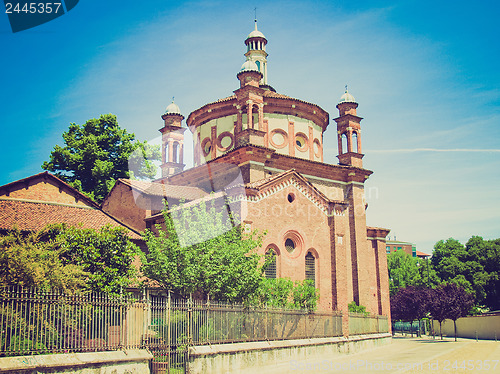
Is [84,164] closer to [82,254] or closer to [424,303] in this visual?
[82,254]

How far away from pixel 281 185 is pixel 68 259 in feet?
36.6

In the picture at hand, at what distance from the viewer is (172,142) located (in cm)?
3503

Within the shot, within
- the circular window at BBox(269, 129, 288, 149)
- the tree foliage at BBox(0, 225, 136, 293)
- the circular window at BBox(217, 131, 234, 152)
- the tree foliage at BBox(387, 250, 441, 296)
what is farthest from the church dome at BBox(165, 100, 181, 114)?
the tree foliage at BBox(387, 250, 441, 296)

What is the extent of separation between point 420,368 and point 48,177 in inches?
724

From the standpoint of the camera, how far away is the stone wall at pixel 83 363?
986 centimetres

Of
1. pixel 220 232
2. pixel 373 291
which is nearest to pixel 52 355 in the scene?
pixel 220 232

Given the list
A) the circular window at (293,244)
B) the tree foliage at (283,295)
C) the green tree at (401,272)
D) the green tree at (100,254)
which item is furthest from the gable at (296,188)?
the green tree at (401,272)

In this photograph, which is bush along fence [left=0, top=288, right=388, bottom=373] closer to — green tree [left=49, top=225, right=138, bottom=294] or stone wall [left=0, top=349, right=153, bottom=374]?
stone wall [left=0, top=349, right=153, bottom=374]

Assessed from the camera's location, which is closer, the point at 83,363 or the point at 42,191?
the point at 83,363

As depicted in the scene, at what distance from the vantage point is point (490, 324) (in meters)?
40.4

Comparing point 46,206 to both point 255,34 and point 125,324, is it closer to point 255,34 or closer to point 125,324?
point 125,324

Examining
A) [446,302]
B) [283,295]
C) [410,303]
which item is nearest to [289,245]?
[283,295]

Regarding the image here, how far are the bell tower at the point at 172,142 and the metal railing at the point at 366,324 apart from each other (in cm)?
1731

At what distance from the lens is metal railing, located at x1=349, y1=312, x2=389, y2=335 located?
76.9 ft
